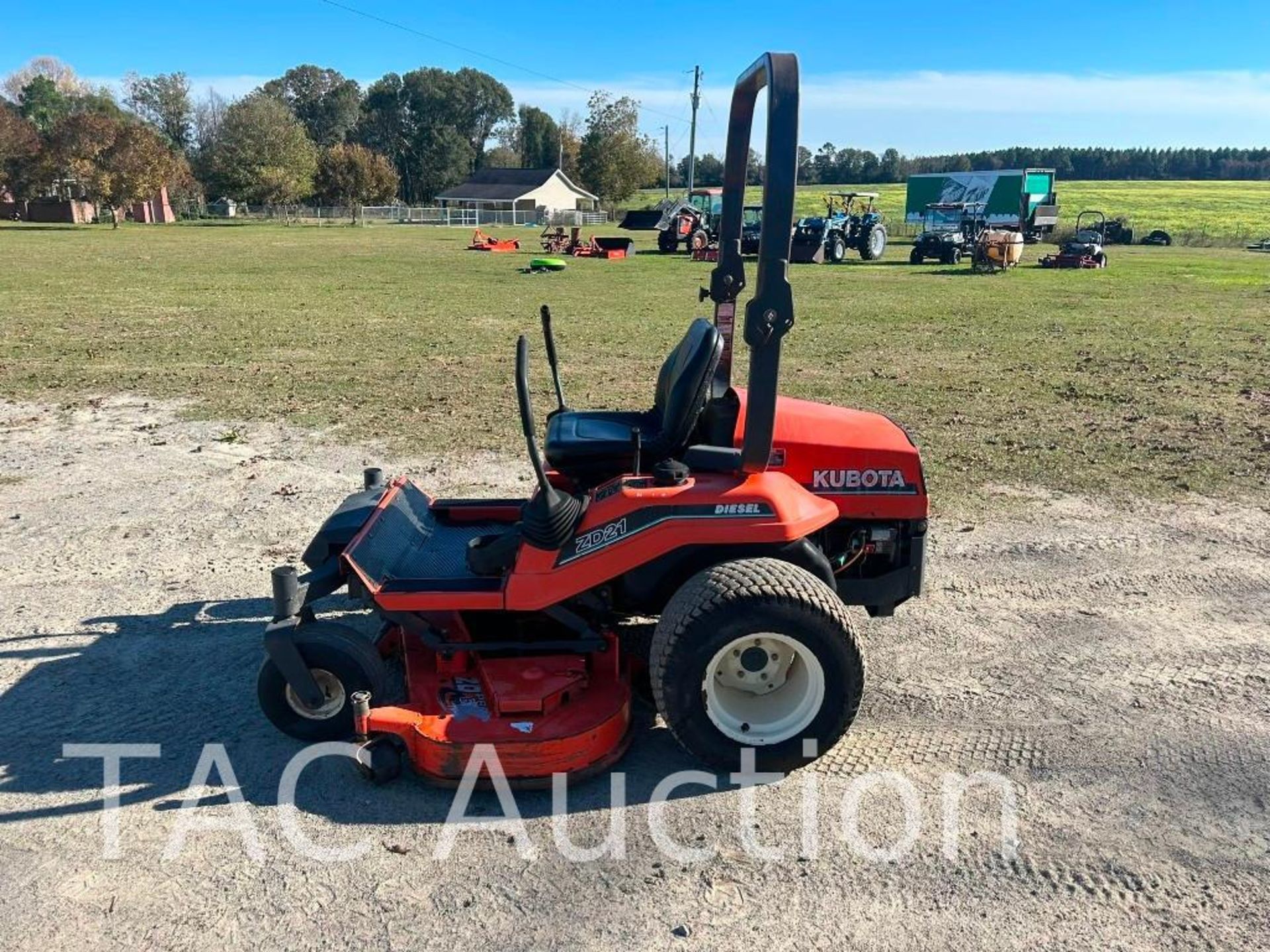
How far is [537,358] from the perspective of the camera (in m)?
11.7

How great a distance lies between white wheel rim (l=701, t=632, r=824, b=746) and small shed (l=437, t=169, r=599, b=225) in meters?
72.9

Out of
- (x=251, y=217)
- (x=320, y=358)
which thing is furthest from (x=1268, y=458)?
(x=251, y=217)

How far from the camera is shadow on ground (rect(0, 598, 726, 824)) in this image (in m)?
3.26

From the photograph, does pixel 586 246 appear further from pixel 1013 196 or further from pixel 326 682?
pixel 326 682

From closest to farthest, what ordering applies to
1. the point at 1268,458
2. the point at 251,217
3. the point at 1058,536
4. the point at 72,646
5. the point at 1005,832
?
the point at 1005,832, the point at 72,646, the point at 1058,536, the point at 1268,458, the point at 251,217

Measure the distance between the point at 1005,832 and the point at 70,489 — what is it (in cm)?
596

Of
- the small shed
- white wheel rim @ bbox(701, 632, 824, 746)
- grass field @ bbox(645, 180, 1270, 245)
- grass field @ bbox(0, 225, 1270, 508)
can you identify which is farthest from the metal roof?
white wheel rim @ bbox(701, 632, 824, 746)

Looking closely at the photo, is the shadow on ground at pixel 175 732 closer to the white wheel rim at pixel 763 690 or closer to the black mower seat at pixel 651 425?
the white wheel rim at pixel 763 690

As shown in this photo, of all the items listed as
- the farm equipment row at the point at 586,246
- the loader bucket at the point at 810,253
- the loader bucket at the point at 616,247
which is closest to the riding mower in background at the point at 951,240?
the loader bucket at the point at 810,253

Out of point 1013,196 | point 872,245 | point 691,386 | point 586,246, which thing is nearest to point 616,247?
point 586,246

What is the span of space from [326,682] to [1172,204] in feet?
254

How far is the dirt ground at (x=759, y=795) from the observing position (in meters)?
2.72

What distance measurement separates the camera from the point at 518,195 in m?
77.4

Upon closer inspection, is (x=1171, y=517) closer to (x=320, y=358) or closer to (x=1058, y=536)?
(x=1058, y=536)
